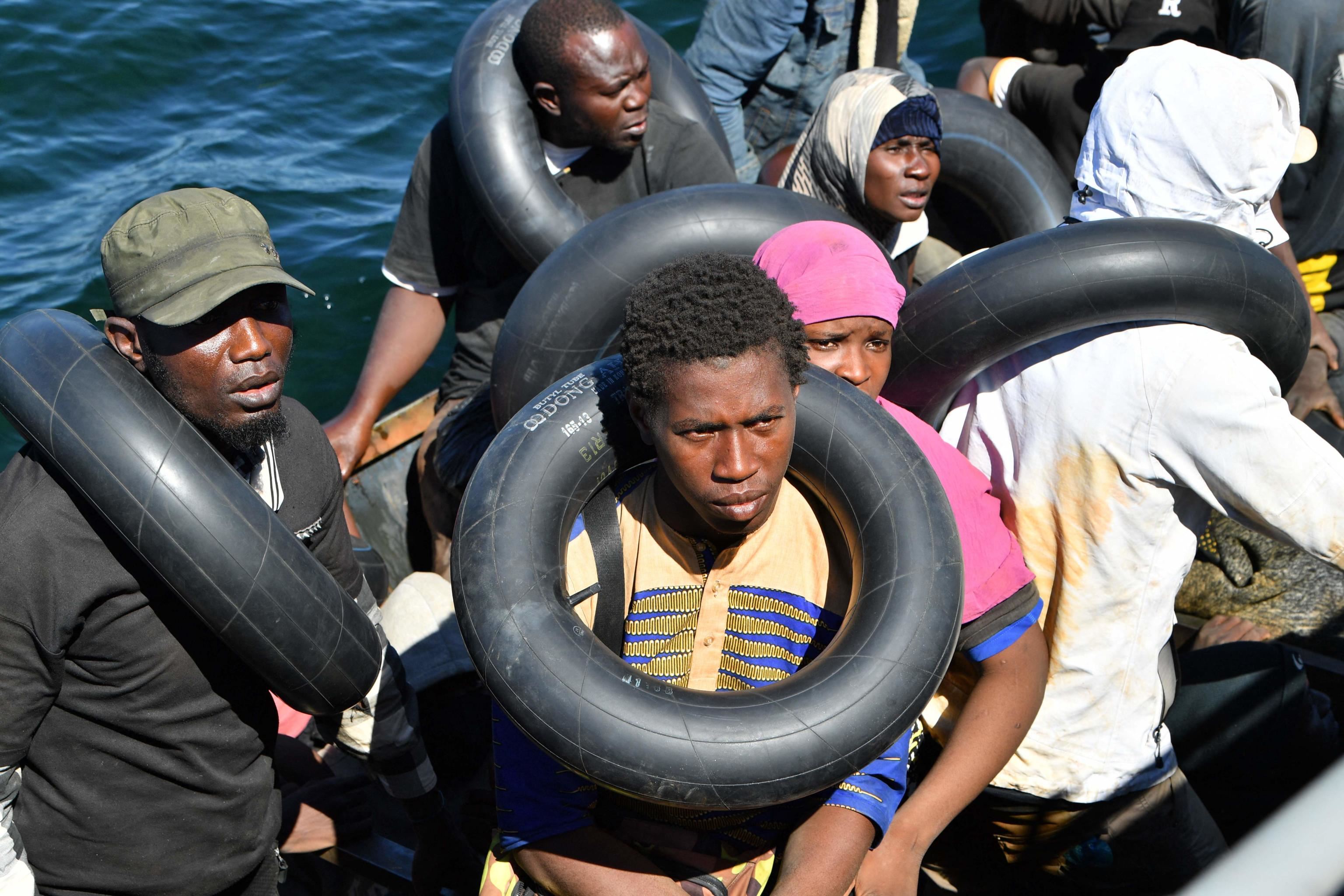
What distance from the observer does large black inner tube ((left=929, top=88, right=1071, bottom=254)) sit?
3744 mm

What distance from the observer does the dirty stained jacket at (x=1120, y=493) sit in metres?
1.85

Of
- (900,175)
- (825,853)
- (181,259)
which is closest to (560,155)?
(900,175)

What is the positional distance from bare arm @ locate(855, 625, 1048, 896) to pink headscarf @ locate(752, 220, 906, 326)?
689 millimetres

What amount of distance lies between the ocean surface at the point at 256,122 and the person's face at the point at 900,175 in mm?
3126

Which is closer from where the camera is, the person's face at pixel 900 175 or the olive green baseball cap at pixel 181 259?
the olive green baseball cap at pixel 181 259

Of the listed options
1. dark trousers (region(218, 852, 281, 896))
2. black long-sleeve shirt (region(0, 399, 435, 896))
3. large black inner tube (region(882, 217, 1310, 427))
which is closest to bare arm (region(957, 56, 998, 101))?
large black inner tube (region(882, 217, 1310, 427))

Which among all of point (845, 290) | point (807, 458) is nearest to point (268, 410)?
point (807, 458)

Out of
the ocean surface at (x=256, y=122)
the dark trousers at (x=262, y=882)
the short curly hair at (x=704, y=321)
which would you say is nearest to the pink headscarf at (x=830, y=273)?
the short curly hair at (x=704, y=321)

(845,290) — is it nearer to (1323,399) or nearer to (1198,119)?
(1198,119)

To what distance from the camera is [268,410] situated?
186 cm

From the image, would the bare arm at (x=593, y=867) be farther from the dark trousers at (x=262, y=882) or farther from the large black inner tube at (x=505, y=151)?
the large black inner tube at (x=505, y=151)

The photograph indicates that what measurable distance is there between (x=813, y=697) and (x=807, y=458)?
1.38ft

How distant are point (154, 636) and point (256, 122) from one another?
6115mm

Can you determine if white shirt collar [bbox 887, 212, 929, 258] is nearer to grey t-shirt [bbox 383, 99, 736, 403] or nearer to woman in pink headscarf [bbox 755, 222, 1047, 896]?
grey t-shirt [bbox 383, 99, 736, 403]
